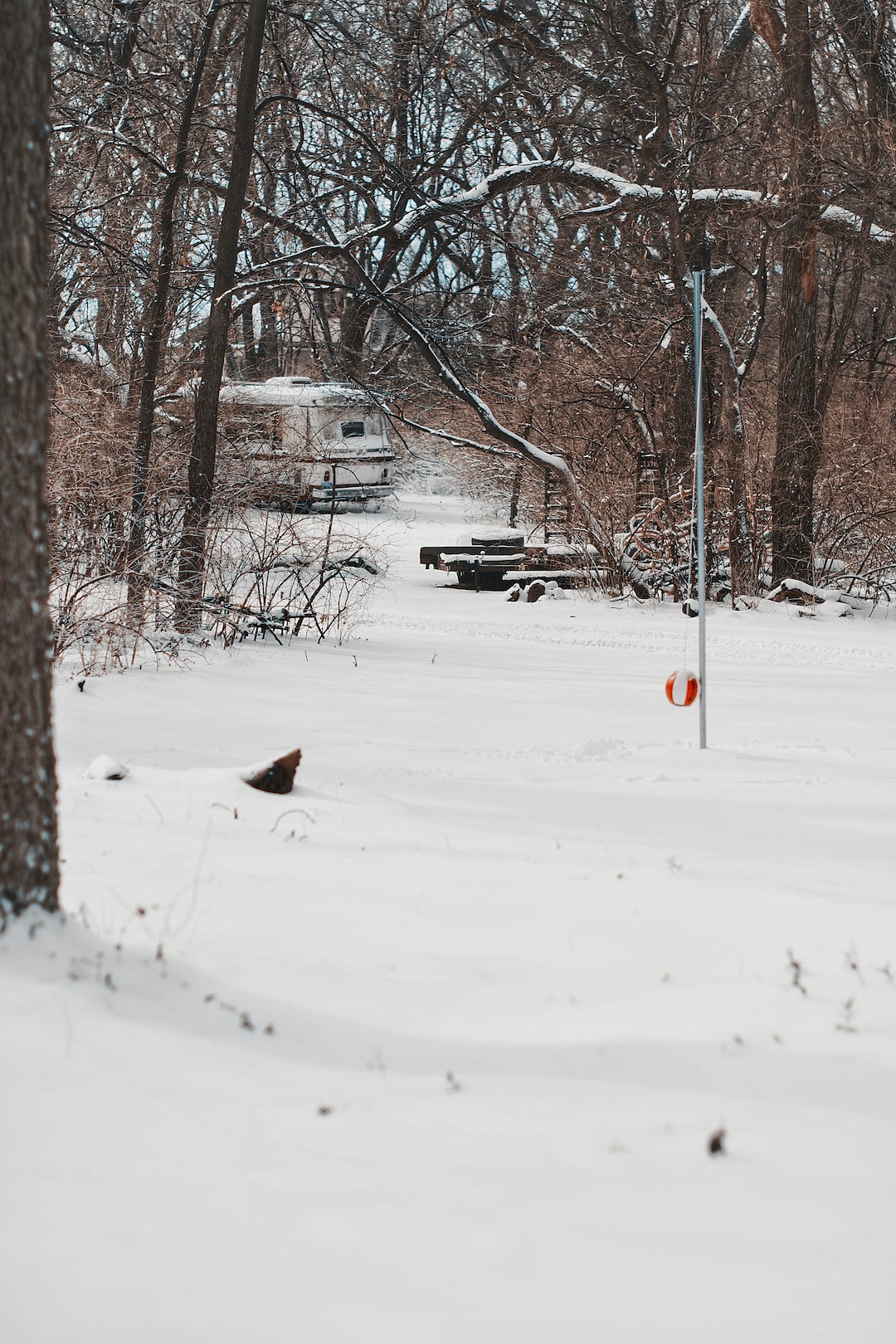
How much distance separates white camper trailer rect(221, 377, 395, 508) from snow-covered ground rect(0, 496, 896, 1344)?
626 cm

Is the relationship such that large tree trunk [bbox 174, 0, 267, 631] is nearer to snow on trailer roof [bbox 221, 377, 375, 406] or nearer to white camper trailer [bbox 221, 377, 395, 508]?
white camper trailer [bbox 221, 377, 395, 508]

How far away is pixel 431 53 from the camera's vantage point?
13.4 m

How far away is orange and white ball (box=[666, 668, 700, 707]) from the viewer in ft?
20.8

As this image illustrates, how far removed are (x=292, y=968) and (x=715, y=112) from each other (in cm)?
1482

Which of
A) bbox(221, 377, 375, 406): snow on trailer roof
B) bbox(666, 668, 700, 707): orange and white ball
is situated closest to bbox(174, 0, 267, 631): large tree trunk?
bbox(221, 377, 375, 406): snow on trailer roof

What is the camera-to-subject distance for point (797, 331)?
1491 cm

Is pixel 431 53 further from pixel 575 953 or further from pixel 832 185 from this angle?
pixel 575 953

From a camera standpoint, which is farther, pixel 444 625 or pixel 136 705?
pixel 444 625

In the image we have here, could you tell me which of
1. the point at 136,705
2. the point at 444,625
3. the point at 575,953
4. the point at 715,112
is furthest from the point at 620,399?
the point at 575,953

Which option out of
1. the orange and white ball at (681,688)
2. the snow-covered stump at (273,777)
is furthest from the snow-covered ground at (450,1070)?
the orange and white ball at (681,688)

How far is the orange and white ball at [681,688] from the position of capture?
6340mm

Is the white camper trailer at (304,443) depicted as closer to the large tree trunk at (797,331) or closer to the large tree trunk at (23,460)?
the large tree trunk at (797,331)

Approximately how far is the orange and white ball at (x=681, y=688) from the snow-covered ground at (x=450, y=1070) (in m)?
0.87

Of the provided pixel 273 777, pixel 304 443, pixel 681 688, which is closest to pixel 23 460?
pixel 273 777
